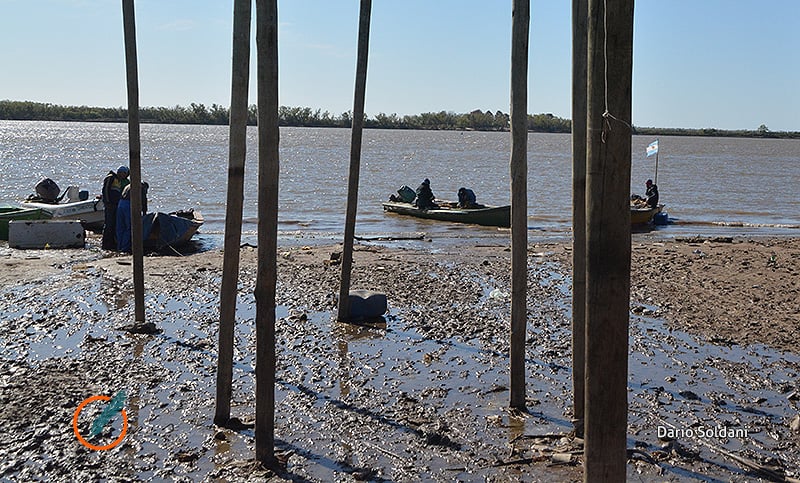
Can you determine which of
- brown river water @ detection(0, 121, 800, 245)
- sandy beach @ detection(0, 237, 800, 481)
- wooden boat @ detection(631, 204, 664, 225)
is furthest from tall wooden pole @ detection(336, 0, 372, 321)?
wooden boat @ detection(631, 204, 664, 225)

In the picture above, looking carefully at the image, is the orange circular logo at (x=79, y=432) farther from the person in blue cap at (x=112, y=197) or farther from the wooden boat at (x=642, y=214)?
the wooden boat at (x=642, y=214)

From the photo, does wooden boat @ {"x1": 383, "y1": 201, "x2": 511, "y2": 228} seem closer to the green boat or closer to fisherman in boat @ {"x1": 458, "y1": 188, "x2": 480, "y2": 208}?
fisherman in boat @ {"x1": 458, "y1": 188, "x2": 480, "y2": 208}

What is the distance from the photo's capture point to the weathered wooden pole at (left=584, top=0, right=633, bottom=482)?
11.2 feet

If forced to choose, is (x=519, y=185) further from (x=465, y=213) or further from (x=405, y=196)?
(x=405, y=196)

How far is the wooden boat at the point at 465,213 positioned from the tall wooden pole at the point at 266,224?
1807 cm

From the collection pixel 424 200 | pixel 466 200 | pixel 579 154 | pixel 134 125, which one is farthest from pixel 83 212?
pixel 579 154

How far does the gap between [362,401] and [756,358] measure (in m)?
4.32

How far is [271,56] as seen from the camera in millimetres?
5832

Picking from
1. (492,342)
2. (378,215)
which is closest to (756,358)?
(492,342)

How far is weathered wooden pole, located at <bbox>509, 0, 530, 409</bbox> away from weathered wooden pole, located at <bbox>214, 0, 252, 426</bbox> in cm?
213

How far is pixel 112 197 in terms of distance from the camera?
16.7 meters

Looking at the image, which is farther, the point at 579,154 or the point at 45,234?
the point at 45,234

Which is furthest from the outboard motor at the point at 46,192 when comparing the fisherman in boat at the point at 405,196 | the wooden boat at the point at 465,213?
the fisherman in boat at the point at 405,196

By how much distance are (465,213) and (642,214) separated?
203 inches
